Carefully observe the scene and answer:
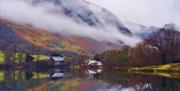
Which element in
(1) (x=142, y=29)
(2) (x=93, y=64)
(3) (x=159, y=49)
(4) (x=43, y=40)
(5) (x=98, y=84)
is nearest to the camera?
(5) (x=98, y=84)

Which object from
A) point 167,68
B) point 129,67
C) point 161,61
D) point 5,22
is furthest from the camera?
point 5,22

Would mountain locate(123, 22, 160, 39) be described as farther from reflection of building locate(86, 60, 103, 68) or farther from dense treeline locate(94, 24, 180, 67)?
dense treeline locate(94, 24, 180, 67)

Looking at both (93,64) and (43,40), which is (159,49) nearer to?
(93,64)

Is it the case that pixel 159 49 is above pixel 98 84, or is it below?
above

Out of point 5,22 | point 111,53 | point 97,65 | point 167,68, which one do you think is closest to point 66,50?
point 5,22

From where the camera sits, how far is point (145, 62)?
193 feet

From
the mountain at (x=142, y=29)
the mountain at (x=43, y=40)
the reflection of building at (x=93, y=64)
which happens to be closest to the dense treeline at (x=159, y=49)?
the reflection of building at (x=93, y=64)

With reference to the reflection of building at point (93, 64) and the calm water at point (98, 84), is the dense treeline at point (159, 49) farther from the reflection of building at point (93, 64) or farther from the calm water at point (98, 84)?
the reflection of building at point (93, 64)

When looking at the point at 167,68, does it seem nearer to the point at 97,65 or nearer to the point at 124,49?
the point at 124,49

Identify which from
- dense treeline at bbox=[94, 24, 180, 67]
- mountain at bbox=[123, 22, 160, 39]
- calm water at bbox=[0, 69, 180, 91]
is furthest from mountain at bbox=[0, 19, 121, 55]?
calm water at bbox=[0, 69, 180, 91]

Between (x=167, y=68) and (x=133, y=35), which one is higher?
(x=133, y=35)

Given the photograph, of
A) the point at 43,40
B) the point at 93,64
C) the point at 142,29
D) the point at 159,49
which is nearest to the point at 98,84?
the point at 159,49

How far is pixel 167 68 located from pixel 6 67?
129 feet

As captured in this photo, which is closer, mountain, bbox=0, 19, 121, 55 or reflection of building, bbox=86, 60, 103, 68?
reflection of building, bbox=86, 60, 103, 68
